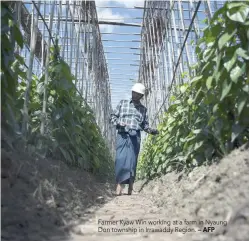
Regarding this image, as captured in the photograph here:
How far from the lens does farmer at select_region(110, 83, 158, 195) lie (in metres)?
5.07

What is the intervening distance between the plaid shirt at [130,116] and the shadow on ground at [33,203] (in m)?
2.31

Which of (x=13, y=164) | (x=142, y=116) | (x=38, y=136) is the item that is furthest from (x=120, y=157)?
(x=13, y=164)

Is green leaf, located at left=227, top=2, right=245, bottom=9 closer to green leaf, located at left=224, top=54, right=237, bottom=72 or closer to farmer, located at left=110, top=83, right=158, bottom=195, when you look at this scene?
green leaf, located at left=224, top=54, right=237, bottom=72

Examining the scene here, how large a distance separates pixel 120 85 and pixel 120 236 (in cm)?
1759

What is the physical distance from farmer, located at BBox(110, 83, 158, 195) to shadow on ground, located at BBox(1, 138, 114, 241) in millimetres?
2275

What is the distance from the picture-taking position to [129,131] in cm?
507

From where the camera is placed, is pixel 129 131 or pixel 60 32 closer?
pixel 129 131

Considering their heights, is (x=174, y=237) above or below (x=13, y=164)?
below

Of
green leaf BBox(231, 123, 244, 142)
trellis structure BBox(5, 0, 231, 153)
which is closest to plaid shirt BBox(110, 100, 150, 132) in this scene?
trellis structure BBox(5, 0, 231, 153)

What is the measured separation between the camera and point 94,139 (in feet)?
19.5

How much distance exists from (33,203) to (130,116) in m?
2.96

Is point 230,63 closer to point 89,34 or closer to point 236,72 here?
point 236,72

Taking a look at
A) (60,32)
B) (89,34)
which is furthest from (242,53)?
(60,32)

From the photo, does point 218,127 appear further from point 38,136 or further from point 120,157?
point 120,157
